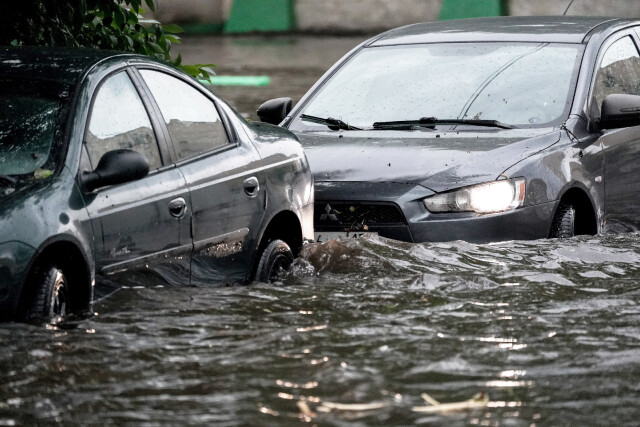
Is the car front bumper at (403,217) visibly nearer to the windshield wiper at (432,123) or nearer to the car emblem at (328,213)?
the car emblem at (328,213)

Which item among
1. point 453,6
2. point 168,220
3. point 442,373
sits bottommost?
point 442,373

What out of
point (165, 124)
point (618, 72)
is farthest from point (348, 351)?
point (618, 72)

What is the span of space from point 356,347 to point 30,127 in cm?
175

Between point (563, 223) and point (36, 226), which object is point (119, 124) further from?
point (563, 223)

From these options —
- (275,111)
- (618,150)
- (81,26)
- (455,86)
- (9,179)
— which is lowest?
(618,150)

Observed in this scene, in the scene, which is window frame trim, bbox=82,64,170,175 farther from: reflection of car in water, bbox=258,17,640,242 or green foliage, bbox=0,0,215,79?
green foliage, bbox=0,0,215,79

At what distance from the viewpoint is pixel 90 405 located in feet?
16.5

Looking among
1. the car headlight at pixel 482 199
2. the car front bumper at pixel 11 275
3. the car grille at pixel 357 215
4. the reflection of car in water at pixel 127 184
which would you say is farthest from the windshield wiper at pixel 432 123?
the car front bumper at pixel 11 275

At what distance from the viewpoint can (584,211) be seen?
907 cm

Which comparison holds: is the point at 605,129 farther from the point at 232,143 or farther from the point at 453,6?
the point at 453,6

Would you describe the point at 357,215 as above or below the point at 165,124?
below

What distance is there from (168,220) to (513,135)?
9.98 ft

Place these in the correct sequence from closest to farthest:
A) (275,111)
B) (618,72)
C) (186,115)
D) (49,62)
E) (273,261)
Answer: (49,62), (186,115), (273,261), (618,72), (275,111)

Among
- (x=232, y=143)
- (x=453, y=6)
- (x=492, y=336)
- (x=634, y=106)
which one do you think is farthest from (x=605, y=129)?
(x=453, y=6)
